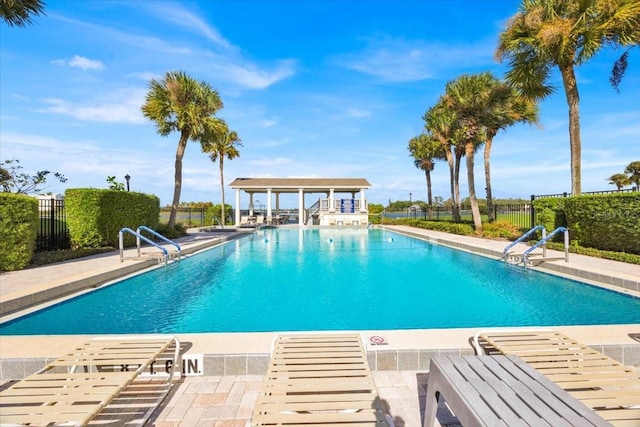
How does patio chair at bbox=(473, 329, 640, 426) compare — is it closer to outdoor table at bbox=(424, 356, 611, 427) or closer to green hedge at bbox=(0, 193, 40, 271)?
outdoor table at bbox=(424, 356, 611, 427)

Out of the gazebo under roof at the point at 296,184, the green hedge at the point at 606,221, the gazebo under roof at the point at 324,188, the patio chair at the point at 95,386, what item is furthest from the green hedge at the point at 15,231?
the gazebo under roof at the point at 296,184

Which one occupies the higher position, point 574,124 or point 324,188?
point 574,124

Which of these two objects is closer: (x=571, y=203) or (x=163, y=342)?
(x=163, y=342)

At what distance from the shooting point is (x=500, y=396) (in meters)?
1.95

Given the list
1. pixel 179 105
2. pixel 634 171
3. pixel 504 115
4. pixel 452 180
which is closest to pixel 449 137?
pixel 452 180

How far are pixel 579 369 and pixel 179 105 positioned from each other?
18.4m

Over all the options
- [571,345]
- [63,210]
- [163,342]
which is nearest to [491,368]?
[571,345]

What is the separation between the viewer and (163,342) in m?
3.45

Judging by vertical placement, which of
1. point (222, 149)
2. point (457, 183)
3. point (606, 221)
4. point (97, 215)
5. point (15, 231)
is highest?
point (222, 149)

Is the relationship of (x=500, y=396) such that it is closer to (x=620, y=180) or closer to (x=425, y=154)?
(x=425, y=154)

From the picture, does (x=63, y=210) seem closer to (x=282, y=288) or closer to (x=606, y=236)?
(x=282, y=288)

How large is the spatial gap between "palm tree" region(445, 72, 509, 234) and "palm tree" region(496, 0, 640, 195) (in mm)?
2829

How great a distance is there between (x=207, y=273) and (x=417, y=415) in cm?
765

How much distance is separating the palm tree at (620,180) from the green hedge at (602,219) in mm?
54240
